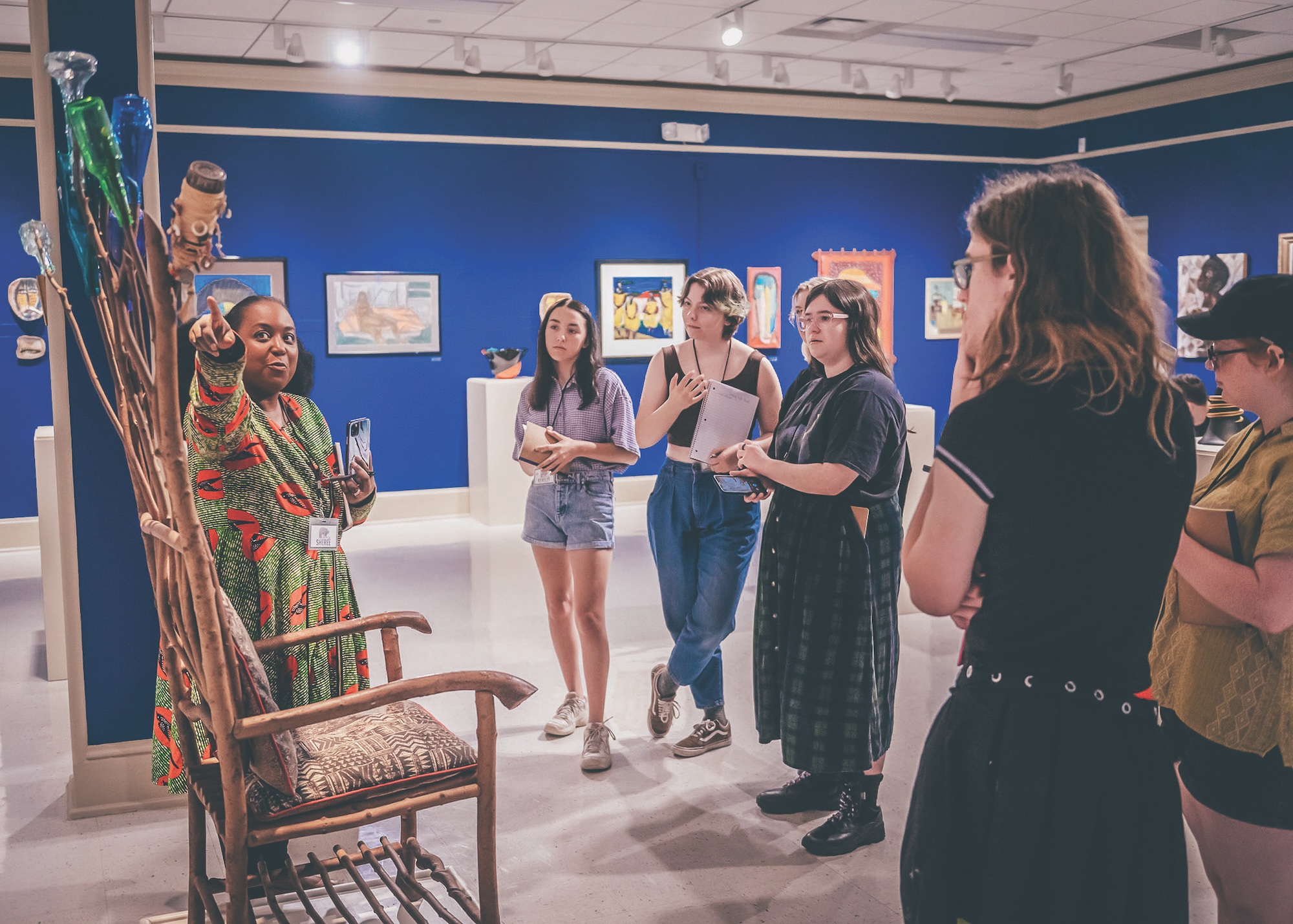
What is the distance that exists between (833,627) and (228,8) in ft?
18.5

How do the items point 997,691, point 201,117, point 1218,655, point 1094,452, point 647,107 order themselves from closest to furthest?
1. point 1094,452
2. point 997,691
3. point 1218,655
4. point 201,117
5. point 647,107

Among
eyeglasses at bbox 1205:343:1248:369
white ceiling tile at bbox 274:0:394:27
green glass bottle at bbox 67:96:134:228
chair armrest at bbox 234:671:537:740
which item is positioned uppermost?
white ceiling tile at bbox 274:0:394:27

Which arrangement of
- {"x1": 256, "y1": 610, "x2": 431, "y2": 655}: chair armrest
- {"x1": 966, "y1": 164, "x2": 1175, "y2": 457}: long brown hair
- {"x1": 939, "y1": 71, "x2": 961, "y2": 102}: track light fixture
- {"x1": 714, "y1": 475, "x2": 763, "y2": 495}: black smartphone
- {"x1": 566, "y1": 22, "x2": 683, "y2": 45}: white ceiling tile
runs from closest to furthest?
{"x1": 966, "y1": 164, "x2": 1175, "y2": 457}: long brown hair
{"x1": 256, "y1": 610, "x2": 431, "y2": 655}: chair armrest
{"x1": 714, "y1": 475, "x2": 763, "y2": 495}: black smartphone
{"x1": 566, "y1": 22, "x2": 683, "y2": 45}: white ceiling tile
{"x1": 939, "y1": 71, "x2": 961, "y2": 102}: track light fixture

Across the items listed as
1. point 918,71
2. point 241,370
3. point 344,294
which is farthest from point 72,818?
point 918,71

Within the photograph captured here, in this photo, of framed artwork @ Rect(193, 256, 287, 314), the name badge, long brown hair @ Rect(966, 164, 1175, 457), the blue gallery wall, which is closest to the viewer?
long brown hair @ Rect(966, 164, 1175, 457)

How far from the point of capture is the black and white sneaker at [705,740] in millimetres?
3797

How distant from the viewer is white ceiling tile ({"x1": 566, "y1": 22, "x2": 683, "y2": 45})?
7.24 metres

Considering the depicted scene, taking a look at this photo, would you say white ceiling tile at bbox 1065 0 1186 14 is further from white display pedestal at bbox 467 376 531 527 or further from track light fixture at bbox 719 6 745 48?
white display pedestal at bbox 467 376 531 527

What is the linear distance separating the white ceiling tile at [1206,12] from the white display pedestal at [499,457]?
5056 mm

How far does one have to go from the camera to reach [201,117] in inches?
310

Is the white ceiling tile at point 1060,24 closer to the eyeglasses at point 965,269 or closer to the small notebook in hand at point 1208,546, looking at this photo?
the small notebook in hand at point 1208,546

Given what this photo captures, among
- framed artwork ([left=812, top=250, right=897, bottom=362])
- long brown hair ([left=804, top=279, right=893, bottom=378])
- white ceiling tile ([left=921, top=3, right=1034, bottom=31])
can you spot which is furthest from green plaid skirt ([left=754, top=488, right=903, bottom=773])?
framed artwork ([left=812, top=250, right=897, bottom=362])

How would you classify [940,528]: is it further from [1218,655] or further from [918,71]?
[918,71]

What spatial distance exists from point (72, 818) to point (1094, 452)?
3173 mm
